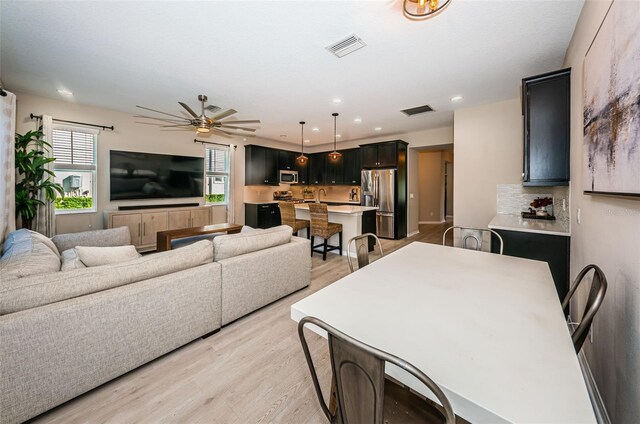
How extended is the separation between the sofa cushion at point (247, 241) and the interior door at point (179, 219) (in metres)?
3.43

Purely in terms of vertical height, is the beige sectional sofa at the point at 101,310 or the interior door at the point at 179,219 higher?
the interior door at the point at 179,219

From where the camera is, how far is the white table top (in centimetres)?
62

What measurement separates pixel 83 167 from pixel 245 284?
4489mm

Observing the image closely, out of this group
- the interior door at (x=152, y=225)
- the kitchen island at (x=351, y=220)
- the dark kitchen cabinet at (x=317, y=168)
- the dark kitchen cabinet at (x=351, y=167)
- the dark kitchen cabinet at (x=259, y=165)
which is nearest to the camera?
the kitchen island at (x=351, y=220)

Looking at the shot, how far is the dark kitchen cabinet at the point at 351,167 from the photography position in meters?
7.28

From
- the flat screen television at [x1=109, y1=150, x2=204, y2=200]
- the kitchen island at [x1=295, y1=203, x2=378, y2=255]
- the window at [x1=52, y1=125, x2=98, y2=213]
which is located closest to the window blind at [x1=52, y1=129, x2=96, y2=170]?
the window at [x1=52, y1=125, x2=98, y2=213]

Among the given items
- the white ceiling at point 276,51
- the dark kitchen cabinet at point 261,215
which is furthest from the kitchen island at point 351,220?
the dark kitchen cabinet at point 261,215

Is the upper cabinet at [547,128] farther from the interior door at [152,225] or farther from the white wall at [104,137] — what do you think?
the white wall at [104,137]

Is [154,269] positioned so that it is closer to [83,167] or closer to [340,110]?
[340,110]

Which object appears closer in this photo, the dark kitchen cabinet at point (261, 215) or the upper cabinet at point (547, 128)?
the upper cabinet at point (547, 128)

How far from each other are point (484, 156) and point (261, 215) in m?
5.27

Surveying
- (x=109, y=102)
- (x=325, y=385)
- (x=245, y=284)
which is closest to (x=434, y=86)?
(x=245, y=284)

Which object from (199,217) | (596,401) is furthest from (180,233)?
(596,401)

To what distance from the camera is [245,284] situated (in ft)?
8.15
